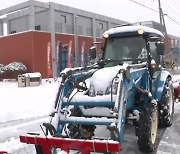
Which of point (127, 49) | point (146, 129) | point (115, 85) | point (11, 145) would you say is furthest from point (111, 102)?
point (11, 145)

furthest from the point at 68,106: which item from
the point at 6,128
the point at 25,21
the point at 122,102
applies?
the point at 25,21

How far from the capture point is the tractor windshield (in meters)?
6.37

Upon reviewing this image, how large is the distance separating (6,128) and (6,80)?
66.9 feet

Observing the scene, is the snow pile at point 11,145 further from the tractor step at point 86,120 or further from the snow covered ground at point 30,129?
the tractor step at point 86,120

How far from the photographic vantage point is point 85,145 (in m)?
3.89

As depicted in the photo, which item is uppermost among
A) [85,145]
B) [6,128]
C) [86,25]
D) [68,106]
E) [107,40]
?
[86,25]

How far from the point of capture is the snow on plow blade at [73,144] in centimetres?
377

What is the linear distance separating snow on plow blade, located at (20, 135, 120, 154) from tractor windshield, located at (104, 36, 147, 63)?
9.25 feet

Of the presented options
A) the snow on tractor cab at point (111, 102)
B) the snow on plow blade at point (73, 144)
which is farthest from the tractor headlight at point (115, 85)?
the snow on plow blade at point (73, 144)

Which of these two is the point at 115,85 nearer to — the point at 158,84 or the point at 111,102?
the point at 111,102

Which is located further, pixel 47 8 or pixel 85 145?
pixel 47 8

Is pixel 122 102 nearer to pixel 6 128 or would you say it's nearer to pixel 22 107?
pixel 6 128

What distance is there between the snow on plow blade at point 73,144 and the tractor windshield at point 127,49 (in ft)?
9.25

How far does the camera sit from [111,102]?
453 centimetres
